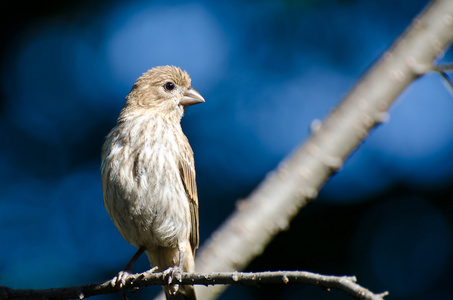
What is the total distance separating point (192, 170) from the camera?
4086mm

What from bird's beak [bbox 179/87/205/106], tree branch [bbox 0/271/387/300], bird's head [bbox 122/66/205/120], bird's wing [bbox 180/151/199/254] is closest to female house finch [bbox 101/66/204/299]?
bird's wing [bbox 180/151/199/254]

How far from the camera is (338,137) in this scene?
7.09ft

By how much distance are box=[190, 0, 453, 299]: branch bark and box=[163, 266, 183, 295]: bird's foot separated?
300mm

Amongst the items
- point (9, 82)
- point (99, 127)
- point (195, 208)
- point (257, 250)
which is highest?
point (9, 82)

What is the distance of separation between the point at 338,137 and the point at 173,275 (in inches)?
46.7

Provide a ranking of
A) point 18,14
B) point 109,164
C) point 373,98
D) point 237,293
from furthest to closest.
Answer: point 18,14
point 237,293
point 109,164
point 373,98

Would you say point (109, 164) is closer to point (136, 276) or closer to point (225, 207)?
point (136, 276)

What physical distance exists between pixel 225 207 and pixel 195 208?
129 inches

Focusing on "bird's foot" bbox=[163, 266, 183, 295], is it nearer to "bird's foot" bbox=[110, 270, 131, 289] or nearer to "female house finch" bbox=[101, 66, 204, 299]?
"female house finch" bbox=[101, 66, 204, 299]

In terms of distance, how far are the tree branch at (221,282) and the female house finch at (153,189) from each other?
52 centimetres

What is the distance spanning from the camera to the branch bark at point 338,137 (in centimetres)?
214

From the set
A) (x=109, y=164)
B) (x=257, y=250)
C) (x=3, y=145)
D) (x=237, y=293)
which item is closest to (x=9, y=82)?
(x=3, y=145)

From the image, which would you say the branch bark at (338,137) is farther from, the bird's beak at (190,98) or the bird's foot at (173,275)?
the bird's beak at (190,98)

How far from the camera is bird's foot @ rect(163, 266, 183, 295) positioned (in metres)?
2.55
